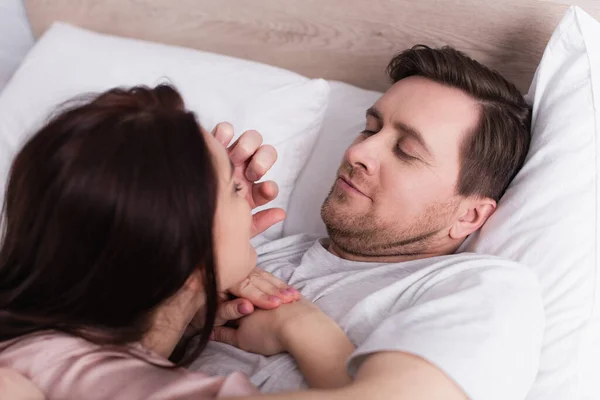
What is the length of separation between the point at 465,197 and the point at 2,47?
147 centimetres

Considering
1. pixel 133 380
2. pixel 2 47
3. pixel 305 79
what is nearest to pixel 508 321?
pixel 133 380

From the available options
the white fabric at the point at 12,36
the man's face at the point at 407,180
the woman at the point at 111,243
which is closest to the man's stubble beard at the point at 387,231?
the man's face at the point at 407,180

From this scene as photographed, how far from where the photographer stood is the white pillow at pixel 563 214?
106 cm

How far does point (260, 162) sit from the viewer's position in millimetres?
1250

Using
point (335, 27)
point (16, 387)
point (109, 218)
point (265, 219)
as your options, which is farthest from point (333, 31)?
point (16, 387)

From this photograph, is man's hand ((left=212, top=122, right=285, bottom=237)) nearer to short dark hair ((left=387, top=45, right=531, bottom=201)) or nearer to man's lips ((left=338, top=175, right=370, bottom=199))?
man's lips ((left=338, top=175, right=370, bottom=199))

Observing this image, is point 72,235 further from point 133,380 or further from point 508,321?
point 508,321

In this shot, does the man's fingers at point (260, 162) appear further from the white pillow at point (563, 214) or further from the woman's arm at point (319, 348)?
the white pillow at point (563, 214)

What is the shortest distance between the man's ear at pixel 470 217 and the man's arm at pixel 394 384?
1.68 feet

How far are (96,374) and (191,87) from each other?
0.94 m

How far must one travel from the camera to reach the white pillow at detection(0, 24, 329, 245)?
1.56 meters

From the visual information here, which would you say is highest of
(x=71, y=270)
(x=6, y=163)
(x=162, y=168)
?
(x=162, y=168)

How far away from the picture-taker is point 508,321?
939mm

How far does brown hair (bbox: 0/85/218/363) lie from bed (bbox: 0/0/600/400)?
2.55ft
